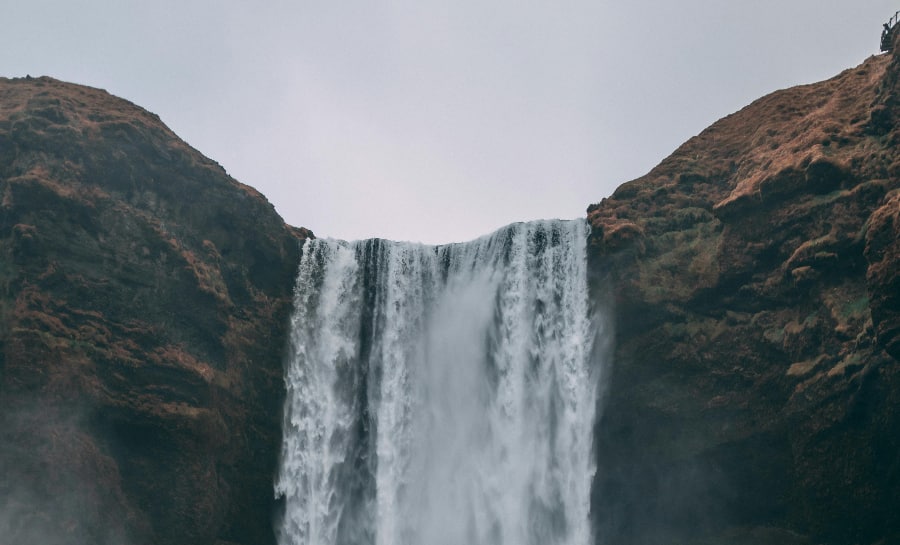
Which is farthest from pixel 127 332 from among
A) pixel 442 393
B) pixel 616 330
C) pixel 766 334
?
pixel 766 334

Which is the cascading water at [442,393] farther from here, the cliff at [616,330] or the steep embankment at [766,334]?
the steep embankment at [766,334]

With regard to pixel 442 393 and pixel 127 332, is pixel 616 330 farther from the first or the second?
pixel 127 332

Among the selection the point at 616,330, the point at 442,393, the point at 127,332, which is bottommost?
the point at 442,393

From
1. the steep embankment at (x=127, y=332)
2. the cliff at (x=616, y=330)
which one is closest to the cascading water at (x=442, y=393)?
the cliff at (x=616, y=330)

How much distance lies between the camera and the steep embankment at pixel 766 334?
31828 mm

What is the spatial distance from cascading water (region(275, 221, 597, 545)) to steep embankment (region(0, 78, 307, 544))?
8.62 ft

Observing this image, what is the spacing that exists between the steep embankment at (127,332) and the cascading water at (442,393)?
263cm

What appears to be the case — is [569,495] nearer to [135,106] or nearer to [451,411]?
[451,411]

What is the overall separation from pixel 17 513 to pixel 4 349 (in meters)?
6.82

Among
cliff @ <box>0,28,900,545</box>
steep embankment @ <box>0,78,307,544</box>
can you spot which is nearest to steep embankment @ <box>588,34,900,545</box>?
cliff @ <box>0,28,900,545</box>

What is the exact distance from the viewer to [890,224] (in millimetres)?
30391

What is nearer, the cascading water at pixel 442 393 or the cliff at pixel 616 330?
the cliff at pixel 616 330

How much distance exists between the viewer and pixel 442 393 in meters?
43.4

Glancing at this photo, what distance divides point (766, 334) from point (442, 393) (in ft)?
56.1
